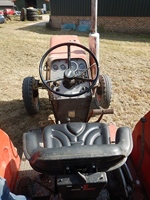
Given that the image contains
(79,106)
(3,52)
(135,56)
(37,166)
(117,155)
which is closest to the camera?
(117,155)

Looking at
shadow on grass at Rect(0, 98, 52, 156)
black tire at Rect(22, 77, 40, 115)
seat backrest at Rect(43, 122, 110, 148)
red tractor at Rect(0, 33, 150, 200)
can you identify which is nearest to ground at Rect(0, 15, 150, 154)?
shadow on grass at Rect(0, 98, 52, 156)

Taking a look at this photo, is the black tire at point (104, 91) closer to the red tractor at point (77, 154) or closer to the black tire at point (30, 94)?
the red tractor at point (77, 154)

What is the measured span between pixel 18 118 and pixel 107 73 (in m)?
2.47

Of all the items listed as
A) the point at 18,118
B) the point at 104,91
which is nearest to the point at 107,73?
the point at 104,91

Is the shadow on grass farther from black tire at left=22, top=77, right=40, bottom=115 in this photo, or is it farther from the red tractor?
the red tractor

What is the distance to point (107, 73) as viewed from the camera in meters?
4.99

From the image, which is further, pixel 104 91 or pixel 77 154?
pixel 104 91

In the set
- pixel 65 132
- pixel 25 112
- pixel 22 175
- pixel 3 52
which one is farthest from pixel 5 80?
pixel 65 132

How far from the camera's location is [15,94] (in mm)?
4027

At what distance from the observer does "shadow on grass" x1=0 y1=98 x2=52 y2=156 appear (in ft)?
9.66

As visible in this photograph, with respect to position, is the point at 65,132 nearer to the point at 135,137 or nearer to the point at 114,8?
the point at 135,137

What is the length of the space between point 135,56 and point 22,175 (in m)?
5.26

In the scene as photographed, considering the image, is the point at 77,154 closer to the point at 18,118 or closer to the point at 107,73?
the point at 18,118

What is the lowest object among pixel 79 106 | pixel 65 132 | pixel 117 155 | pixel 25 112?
pixel 25 112
